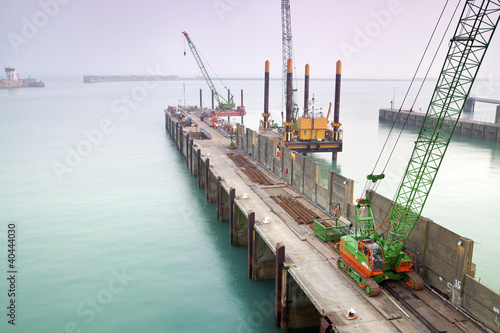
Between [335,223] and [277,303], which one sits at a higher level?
[335,223]

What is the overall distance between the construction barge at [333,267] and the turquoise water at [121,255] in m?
2.44

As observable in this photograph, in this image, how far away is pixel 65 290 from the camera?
2644cm

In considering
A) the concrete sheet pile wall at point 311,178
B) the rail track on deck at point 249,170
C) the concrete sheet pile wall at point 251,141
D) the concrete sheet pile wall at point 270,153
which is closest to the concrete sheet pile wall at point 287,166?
the rail track on deck at point 249,170

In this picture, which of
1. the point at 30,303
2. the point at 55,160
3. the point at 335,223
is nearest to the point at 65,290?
the point at 30,303

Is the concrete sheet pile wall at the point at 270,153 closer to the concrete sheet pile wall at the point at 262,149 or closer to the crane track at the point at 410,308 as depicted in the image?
the concrete sheet pile wall at the point at 262,149

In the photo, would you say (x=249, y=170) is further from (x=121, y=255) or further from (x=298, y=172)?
(x=121, y=255)

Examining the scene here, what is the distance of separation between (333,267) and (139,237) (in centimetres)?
1914

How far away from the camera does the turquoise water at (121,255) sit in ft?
77.7

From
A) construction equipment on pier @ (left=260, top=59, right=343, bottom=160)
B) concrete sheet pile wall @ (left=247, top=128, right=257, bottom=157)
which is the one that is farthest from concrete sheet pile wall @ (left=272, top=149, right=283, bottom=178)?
construction equipment on pier @ (left=260, top=59, right=343, bottom=160)

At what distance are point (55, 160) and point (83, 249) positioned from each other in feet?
128

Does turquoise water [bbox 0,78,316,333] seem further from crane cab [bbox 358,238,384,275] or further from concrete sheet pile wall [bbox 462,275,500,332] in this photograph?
concrete sheet pile wall [bbox 462,275,500,332]

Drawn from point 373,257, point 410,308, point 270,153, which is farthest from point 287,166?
point 410,308

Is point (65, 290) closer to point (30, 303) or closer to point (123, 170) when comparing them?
point (30, 303)

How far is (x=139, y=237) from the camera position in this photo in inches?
1377
